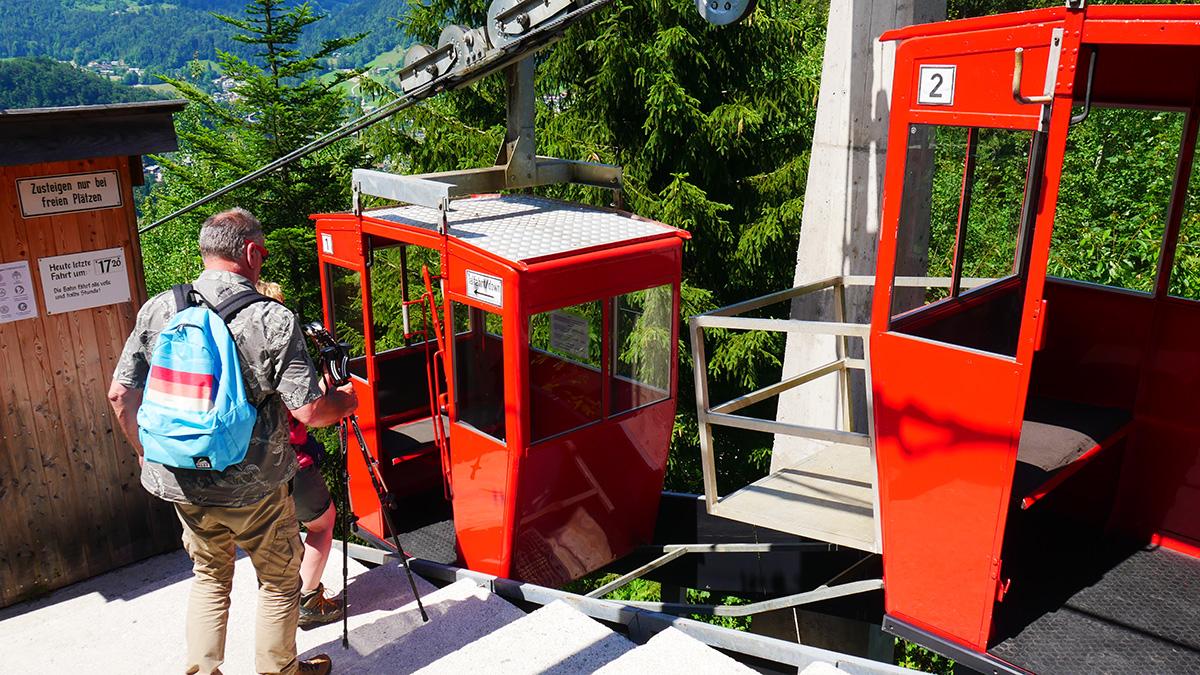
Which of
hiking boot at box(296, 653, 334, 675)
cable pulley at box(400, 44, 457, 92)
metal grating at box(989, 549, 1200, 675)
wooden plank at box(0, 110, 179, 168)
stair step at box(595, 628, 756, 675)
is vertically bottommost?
hiking boot at box(296, 653, 334, 675)

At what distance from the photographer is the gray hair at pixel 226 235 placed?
3727mm

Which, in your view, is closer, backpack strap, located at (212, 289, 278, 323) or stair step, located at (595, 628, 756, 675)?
backpack strap, located at (212, 289, 278, 323)

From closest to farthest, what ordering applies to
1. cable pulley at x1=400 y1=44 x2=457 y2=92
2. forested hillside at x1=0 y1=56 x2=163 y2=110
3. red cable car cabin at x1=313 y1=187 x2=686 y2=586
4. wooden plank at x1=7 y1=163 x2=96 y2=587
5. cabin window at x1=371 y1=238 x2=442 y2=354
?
1. red cable car cabin at x1=313 y1=187 x2=686 y2=586
2. wooden plank at x1=7 y1=163 x2=96 y2=587
3. cable pulley at x1=400 y1=44 x2=457 y2=92
4. cabin window at x1=371 y1=238 x2=442 y2=354
5. forested hillside at x1=0 y1=56 x2=163 y2=110

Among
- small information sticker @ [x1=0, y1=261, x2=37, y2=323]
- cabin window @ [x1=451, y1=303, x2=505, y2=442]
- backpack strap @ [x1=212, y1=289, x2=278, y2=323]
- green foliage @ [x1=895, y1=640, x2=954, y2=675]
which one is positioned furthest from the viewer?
green foliage @ [x1=895, y1=640, x2=954, y2=675]

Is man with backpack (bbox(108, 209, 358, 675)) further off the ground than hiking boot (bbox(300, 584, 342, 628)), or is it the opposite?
man with backpack (bbox(108, 209, 358, 675))

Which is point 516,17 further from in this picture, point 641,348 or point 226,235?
point 226,235

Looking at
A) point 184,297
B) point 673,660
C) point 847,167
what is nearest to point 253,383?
point 184,297

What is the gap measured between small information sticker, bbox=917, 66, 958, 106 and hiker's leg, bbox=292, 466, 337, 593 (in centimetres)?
355

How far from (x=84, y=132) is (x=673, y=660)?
4.33 m

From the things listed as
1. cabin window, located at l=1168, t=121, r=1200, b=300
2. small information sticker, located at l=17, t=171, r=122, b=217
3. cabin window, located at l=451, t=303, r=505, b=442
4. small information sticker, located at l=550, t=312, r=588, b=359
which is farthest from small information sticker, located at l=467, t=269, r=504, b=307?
cabin window, located at l=1168, t=121, r=1200, b=300

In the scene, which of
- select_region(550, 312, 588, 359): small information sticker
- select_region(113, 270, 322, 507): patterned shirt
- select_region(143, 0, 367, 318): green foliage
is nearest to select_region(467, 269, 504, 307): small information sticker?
select_region(550, 312, 588, 359): small information sticker

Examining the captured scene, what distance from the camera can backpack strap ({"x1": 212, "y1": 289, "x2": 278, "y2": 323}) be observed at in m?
3.64

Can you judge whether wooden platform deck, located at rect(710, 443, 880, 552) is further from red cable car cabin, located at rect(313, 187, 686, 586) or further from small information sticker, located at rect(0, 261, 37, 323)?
small information sticker, located at rect(0, 261, 37, 323)

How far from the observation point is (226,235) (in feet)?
12.3
